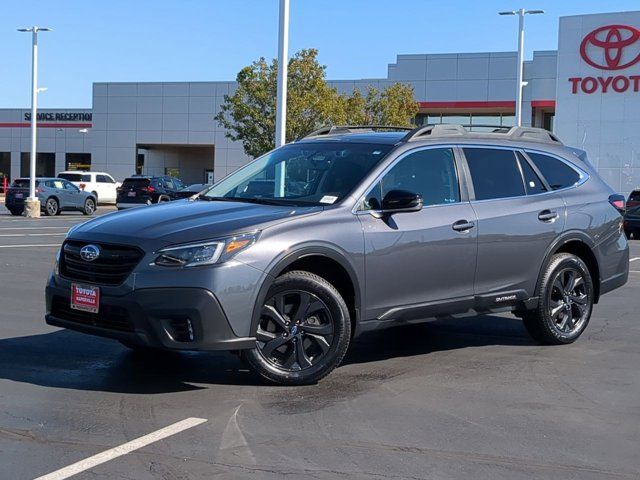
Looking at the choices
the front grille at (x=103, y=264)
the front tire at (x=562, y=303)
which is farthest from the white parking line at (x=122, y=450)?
the front tire at (x=562, y=303)

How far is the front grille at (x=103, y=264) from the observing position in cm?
601

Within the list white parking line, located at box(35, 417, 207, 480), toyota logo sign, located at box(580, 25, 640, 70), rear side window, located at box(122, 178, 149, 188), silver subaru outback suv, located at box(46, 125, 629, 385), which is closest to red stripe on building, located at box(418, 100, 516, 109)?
toyota logo sign, located at box(580, 25, 640, 70)

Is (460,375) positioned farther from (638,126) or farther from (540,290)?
(638,126)

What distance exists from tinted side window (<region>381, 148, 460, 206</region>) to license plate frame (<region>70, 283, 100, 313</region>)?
2.29 m

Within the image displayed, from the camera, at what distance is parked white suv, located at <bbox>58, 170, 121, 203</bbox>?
4541 cm

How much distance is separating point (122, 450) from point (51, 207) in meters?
31.4

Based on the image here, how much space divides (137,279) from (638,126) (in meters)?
36.2

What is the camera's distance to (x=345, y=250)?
6520 mm

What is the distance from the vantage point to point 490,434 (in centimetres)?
538

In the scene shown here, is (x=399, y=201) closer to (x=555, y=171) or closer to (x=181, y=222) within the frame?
(x=181, y=222)

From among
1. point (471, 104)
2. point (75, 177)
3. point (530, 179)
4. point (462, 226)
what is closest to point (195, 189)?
point (530, 179)

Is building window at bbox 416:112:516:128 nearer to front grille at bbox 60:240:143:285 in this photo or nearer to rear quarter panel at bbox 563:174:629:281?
rear quarter panel at bbox 563:174:629:281

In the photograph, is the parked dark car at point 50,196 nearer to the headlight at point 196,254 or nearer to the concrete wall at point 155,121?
the concrete wall at point 155,121

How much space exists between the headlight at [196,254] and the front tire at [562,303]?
3278mm
